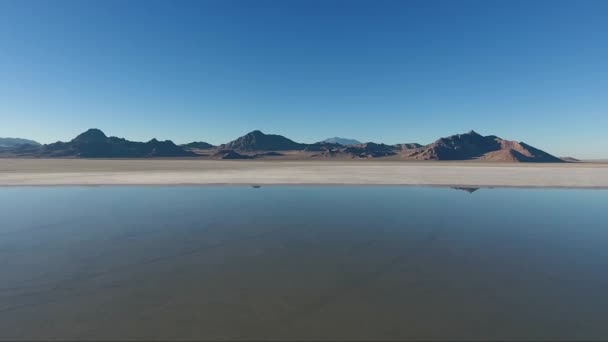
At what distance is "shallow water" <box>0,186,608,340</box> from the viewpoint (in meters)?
6.05

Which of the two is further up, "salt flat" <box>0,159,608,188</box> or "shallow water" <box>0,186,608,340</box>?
Result: "salt flat" <box>0,159,608,188</box>

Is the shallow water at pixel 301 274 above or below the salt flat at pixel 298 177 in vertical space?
below

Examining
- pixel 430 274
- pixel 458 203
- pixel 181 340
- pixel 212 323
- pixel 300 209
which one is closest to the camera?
pixel 181 340

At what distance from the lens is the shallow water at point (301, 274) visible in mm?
6051

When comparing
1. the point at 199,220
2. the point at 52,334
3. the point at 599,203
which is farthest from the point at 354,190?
the point at 52,334

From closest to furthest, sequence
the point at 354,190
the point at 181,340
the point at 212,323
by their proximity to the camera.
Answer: the point at 181,340 → the point at 212,323 → the point at 354,190

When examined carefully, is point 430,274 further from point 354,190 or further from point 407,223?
point 354,190

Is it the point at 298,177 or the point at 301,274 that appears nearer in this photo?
the point at 301,274

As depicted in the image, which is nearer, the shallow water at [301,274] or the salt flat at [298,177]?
the shallow water at [301,274]

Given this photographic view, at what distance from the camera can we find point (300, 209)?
17.8 meters

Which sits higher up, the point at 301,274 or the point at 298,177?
the point at 298,177

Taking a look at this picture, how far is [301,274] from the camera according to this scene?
845 centimetres

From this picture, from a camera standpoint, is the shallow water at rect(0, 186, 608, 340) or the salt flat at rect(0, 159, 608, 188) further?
the salt flat at rect(0, 159, 608, 188)

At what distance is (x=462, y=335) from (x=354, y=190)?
20.5 meters
